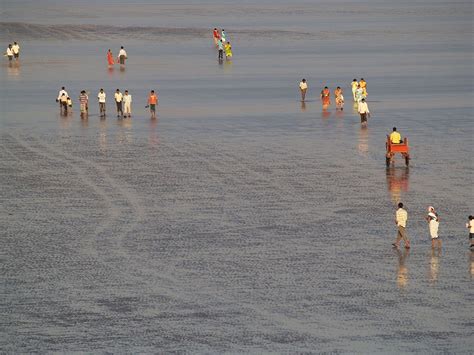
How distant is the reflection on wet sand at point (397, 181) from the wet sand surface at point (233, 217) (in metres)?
0.14

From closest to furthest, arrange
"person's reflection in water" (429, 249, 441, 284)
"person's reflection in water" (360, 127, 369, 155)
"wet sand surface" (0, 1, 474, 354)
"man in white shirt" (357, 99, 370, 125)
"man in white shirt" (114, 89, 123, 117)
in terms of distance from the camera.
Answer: "wet sand surface" (0, 1, 474, 354), "person's reflection in water" (429, 249, 441, 284), "person's reflection in water" (360, 127, 369, 155), "man in white shirt" (357, 99, 370, 125), "man in white shirt" (114, 89, 123, 117)

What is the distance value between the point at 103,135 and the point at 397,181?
1428 cm

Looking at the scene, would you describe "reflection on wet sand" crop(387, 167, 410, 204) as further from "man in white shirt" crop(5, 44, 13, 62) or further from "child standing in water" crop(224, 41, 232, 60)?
"man in white shirt" crop(5, 44, 13, 62)

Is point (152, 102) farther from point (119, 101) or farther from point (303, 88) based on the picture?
point (303, 88)

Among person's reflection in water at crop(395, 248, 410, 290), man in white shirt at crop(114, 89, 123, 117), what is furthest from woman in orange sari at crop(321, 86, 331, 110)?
person's reflection in water at crop(395, 248, 410, 290)

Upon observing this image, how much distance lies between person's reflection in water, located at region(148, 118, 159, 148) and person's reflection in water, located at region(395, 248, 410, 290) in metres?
18.4

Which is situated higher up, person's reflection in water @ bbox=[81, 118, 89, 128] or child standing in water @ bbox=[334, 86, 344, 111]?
child standing in water @ bbox=[334, 86, 344, 111]

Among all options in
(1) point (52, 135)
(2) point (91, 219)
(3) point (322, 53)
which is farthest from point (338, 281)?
(3) point (322, 53)

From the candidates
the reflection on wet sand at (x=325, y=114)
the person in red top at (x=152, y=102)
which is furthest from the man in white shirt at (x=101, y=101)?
the reflection on wet sand at (x=325, y=114)

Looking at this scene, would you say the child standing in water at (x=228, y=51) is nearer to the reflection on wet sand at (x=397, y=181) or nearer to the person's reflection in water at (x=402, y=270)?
the reflection on wet sand at (x=397, y=181)

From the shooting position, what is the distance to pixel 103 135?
51781 mm

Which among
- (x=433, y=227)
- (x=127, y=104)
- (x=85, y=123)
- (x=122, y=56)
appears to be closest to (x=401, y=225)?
(x=433, y=227)

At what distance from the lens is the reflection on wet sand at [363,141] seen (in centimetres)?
4720

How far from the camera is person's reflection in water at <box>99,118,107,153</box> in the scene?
48438 mm
